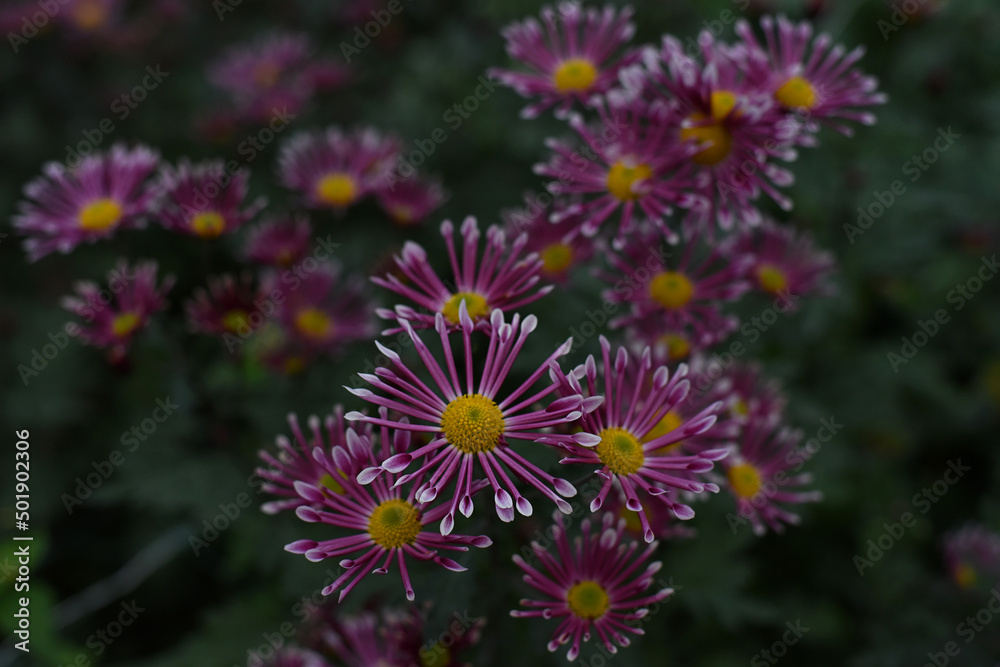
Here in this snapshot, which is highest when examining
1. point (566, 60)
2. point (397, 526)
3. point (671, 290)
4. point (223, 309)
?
point (566, 60)

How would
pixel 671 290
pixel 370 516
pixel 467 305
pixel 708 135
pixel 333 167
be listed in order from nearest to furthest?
pixel 370 516, pixel 467 305, pixel 708 135, pixel 671 290, pixel 333 167

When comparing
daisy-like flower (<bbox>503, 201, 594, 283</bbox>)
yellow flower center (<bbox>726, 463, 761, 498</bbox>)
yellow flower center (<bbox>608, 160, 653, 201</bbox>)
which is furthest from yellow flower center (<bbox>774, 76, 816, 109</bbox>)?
yellow flower center (<bbox>726, 463, 761, 498</bbox>)

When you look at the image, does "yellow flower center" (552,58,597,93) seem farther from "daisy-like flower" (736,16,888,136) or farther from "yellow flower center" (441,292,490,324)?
"yellow flower center" (441,292,490,324)

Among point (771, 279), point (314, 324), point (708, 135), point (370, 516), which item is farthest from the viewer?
point (314, 324)

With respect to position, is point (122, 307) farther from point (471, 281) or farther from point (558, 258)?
point (558, 258)

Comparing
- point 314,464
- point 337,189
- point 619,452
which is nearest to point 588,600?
point 619,452

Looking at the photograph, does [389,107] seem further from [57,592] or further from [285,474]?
[57,592]

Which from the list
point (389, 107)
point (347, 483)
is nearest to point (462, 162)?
point (389, 107)
